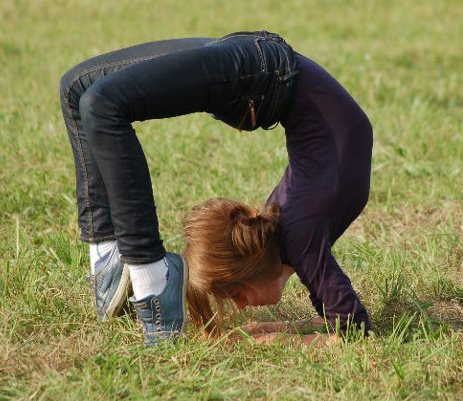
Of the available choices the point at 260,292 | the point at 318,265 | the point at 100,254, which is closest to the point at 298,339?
the point at 260,292

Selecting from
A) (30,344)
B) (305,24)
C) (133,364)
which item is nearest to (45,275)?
(30,344)

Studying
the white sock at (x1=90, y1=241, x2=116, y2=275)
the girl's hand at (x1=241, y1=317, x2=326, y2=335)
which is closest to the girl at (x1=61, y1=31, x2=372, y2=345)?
the white sock at (x1=90, y1=241, x2=116, y2=275)

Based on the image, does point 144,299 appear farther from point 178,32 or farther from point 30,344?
point 178,32

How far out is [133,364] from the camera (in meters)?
3.60

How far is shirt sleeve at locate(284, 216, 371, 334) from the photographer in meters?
3.65

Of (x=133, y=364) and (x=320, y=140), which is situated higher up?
(x=320, y=140)

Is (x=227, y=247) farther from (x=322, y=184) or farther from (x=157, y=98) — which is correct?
(x=157, y=98)

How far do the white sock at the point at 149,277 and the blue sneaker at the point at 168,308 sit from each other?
2 centimetres

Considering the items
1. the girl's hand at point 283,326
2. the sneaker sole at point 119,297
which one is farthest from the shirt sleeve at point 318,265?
the sneaker sole at point 119,297

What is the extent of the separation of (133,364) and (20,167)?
2.98 m

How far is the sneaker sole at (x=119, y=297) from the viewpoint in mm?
3898

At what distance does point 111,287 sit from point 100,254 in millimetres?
146

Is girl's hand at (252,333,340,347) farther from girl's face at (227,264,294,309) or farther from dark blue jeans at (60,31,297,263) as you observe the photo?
dark blue jeans at (60,31,297,263)

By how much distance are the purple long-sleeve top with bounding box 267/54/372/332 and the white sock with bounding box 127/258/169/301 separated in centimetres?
47
